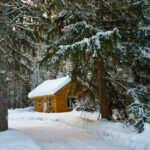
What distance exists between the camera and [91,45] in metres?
12.6

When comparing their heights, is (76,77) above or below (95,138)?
above

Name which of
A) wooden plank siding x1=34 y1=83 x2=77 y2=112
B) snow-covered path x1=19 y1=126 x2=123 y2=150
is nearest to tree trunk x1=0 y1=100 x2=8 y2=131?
snow-covered path x1=19 y1=126 x2=123 y2=150

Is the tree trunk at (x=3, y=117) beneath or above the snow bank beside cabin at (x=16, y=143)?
above

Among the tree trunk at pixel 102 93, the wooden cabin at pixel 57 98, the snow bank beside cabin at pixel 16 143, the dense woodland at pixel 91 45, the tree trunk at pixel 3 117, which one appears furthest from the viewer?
the wooden cabin at pixel 57 98

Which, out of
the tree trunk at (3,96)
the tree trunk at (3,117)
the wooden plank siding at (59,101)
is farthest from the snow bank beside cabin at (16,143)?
the wooden plank siding at (59,101)

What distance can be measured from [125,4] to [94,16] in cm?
148

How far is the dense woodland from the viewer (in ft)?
43.8

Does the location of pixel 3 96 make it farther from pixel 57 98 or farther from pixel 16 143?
pixel 57 98

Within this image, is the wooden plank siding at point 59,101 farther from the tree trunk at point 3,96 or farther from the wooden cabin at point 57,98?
the tree trunk at point 3,96

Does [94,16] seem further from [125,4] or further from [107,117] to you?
[107,117]

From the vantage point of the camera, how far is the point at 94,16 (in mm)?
15414

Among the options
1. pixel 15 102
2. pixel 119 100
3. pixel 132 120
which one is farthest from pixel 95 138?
pixel 15 102

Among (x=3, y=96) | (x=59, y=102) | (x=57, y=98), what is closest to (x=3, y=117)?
(x=3, y=96)

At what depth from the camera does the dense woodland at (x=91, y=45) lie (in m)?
13.3
